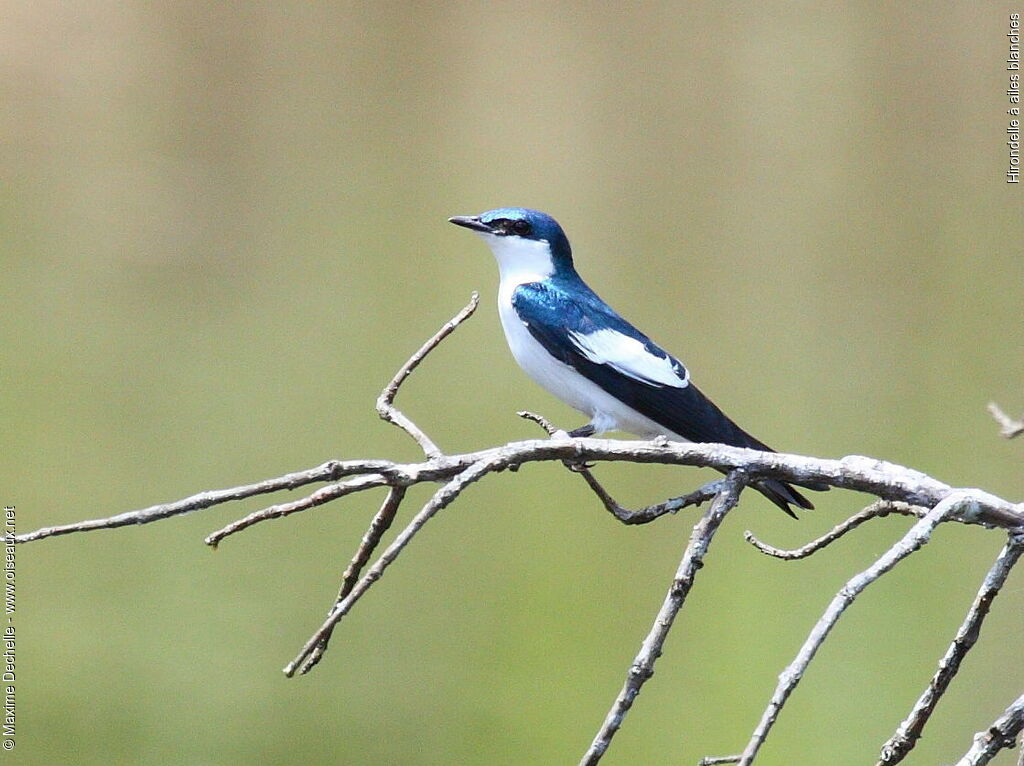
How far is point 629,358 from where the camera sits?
1.13 meters

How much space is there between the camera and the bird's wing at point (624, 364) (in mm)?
1121

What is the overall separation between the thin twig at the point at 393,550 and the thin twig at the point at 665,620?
0.13 m

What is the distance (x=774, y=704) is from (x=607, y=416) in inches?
24.3

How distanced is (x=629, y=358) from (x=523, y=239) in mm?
200

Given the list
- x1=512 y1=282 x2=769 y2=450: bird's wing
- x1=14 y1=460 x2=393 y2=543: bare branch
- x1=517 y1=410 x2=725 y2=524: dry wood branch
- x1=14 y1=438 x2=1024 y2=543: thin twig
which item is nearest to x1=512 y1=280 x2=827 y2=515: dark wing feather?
x1=512 y1=282 x2=769 y2=450: bird's wing

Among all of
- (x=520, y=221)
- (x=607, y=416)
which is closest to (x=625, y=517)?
(x=607, y=416)

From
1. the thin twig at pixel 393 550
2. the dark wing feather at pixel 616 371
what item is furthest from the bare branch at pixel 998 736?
the dark wing feather at pixel 616 371

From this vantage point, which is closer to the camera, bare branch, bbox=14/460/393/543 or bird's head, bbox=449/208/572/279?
bare branch, bbox=14/460/393/543

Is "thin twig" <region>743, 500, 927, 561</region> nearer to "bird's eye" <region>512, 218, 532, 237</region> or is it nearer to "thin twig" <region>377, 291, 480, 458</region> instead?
"thin twig" <region>377, 291, 480, 458</region>

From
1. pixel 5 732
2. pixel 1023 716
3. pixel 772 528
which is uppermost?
pixel 1023 716

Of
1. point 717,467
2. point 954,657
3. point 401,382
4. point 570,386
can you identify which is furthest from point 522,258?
point 954,657

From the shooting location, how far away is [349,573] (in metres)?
0.71

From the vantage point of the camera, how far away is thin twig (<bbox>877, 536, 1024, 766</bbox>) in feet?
2.14

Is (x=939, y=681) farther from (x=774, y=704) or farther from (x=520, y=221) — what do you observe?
(x=520, y=221)
